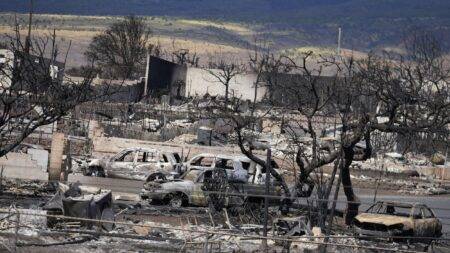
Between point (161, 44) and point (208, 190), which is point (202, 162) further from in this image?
point (161, 44)

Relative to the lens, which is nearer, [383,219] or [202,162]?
[383,219]

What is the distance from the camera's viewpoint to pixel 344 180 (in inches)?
1110

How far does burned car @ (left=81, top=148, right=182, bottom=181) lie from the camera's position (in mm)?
35375

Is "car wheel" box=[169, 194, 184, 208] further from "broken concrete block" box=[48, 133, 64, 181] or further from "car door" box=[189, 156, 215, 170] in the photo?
"broken concrete block" box=[48, 133, 64, 181]

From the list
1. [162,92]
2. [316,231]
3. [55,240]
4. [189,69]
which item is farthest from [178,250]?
[189,69]

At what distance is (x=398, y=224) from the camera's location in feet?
83.0

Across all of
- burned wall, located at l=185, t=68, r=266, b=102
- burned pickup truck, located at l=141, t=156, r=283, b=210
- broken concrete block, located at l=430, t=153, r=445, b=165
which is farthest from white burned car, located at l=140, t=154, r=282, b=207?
burned wall, located at l=185, t=68, r=266, b=102

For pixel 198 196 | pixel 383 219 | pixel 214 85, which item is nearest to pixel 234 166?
pixel 198 196

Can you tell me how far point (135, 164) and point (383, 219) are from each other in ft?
41.7

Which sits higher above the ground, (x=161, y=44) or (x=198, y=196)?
(x=161, y=44)

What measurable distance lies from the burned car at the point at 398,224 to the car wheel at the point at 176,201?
5825 millimetres

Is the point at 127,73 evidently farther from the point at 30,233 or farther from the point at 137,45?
the point at 30,233

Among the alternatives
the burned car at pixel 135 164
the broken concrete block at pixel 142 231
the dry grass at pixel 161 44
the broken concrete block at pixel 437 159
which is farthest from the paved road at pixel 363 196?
the dry grass at pixel 161 44

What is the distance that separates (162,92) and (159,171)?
149 ft
